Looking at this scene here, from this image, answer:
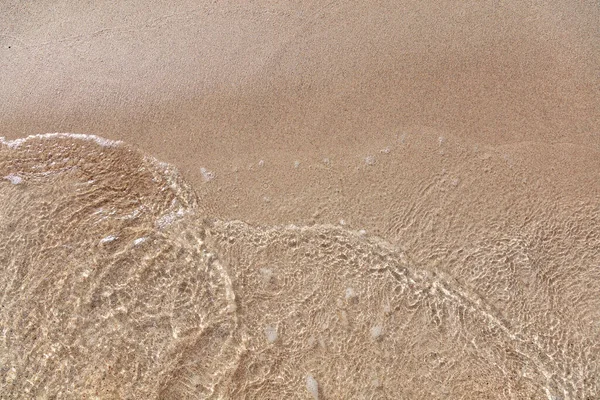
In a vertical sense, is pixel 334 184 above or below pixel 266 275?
above

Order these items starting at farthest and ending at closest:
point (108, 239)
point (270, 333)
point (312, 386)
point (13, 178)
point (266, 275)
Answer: point (13, 178)
point (108, 239)
point (266, 275)
point (270, 333)
point (312, 386)

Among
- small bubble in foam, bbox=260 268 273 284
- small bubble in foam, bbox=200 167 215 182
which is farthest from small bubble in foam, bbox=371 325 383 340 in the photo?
small bubble in foam, bbox=200 167 215 182

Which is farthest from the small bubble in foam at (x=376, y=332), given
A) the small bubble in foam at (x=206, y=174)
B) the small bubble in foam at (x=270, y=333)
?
the small bubble in foam at (x=206, y=174)

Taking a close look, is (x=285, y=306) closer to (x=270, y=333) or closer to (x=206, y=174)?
(x=270, y=333)

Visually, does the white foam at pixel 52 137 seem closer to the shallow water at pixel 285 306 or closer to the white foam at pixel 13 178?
the white foam at pixel 13 178

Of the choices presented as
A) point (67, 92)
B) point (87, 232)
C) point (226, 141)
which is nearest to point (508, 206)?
point (226, 141)

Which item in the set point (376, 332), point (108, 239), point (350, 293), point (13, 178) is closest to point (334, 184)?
point (350, 293)
